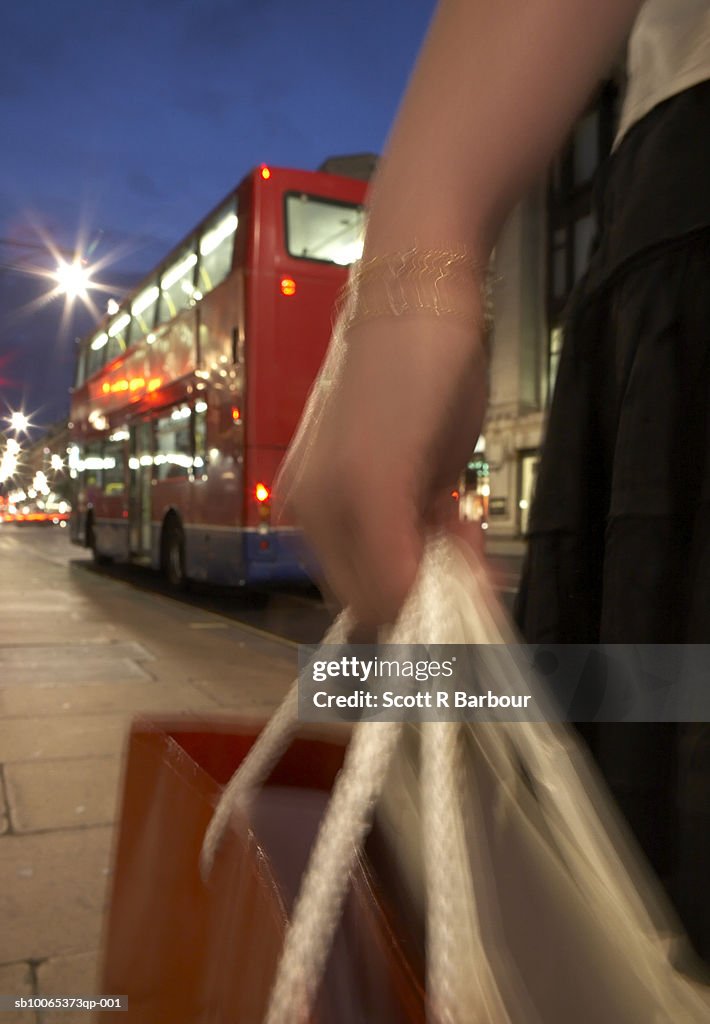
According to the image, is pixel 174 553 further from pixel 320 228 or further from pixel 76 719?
pixel 76 719

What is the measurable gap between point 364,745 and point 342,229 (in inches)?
316

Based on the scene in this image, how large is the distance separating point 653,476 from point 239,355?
743cm

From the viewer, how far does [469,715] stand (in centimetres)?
70

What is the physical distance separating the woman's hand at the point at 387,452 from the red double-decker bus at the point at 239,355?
6.05m

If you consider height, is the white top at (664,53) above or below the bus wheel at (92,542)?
above

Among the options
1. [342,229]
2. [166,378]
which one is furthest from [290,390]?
[166,378]

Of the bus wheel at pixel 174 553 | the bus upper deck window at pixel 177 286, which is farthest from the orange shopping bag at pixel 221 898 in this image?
the bus wheel at pixel 174 553

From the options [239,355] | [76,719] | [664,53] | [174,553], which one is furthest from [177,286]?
[664,53]

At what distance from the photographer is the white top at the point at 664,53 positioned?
2.82ft

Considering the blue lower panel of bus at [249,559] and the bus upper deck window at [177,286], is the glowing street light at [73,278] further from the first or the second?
the blue lower panel of bus at [249,559]

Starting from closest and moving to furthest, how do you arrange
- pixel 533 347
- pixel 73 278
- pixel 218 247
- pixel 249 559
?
pixel 249 559
pixel 218 247
pixel 73 278
pixel 533 347

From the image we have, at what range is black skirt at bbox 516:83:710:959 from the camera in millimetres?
779

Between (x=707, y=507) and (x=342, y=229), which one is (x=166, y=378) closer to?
(x=342, y=229)

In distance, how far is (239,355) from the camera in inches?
314
